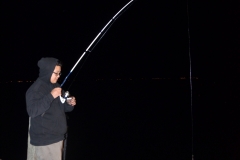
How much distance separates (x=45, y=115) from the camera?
2.15 m

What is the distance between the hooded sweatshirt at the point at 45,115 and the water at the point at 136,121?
2017 mm

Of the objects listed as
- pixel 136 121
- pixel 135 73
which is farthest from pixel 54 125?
pixel 135 73

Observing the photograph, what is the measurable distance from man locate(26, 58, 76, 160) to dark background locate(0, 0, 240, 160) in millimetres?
695

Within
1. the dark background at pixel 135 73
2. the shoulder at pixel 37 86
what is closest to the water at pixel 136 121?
the dark background at pixel 135 73

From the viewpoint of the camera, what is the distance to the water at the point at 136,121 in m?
3.44

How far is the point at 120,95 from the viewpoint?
15.8 feet

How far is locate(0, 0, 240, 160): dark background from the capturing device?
3326 millimetres

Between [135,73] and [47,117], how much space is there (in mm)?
2706

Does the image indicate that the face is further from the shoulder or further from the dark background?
the dark background

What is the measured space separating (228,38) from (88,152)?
2.89 metres

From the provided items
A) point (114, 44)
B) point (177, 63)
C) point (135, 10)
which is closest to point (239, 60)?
point (177, 63)

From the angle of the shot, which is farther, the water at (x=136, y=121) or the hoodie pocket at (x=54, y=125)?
the water at (x=136, y=121)

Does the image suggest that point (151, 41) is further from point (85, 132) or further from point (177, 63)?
point (85, 132)

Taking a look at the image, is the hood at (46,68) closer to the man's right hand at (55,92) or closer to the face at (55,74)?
the face at (55,74)
